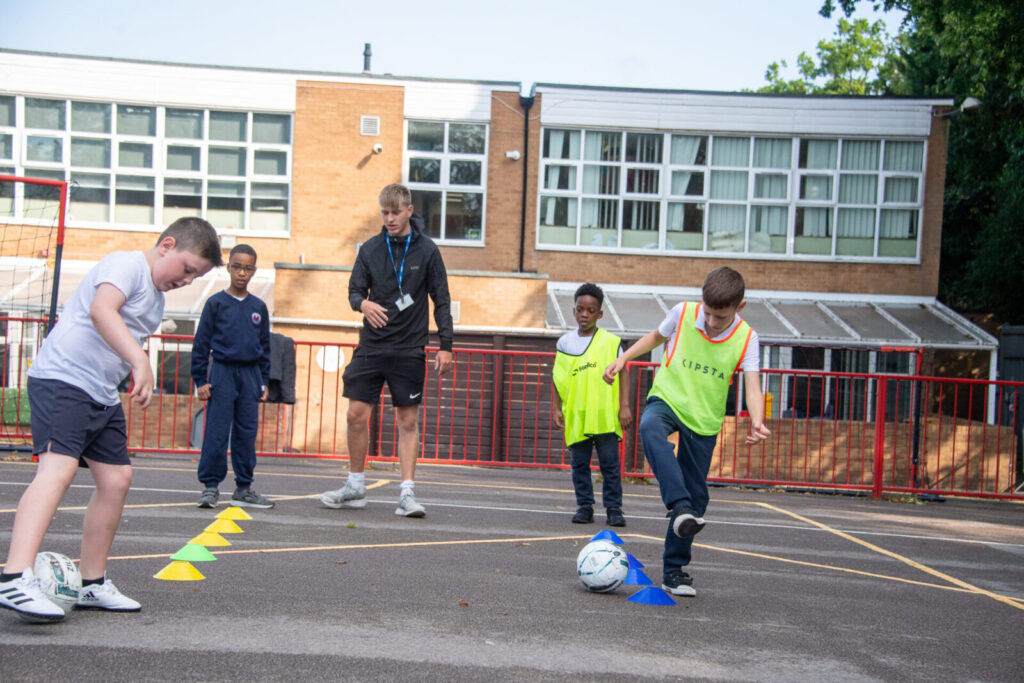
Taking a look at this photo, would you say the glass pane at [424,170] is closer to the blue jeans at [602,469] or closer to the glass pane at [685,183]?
the glass pane at [685,183]

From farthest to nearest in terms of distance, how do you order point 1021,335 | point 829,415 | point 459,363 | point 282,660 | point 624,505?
point 1021,335 → point 459,363 → point 829,415 → point 624,505 → point 282,660

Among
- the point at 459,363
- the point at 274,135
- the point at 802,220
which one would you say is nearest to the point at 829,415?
the point at 459,363

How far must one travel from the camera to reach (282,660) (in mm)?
3604

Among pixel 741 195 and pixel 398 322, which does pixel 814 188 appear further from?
pixel 398 322

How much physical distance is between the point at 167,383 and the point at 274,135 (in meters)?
6.18

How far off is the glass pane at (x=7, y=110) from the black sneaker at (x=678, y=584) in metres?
21.7

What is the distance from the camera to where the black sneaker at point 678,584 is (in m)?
5.24

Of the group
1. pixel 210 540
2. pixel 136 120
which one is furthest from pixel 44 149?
pixel 210 540

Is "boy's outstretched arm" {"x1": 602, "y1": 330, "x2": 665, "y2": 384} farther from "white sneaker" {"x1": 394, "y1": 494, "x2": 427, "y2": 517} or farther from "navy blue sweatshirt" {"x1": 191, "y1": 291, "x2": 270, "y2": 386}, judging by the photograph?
"navy blue sweatshirt" {"x1": 191, "y1": 291, "x2": 270, "y2": 386}

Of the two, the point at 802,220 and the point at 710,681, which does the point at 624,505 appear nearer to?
the point at 710,681

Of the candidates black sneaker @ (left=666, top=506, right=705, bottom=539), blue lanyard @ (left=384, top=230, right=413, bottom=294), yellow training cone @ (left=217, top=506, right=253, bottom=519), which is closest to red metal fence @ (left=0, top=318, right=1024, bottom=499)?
blue lanyard @ (left=384, top=230, right=413, bottom=294)

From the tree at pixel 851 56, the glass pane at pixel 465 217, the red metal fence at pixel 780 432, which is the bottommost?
the red metal fence at pixel 780 432

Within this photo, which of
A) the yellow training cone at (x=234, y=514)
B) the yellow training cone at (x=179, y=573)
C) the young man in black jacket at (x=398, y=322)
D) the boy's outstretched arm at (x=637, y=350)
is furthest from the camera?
the young man in black jacket at (x=398, y=322)

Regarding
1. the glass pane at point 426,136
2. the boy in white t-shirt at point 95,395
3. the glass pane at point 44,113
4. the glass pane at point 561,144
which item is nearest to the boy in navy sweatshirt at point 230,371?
the boy in white t-shirt at point 95,395
